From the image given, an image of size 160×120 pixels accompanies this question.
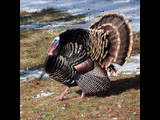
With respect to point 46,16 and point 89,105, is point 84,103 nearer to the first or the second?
point 89,105

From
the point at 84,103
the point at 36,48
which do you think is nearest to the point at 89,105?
the point at 84,103

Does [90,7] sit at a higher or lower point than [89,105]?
higher

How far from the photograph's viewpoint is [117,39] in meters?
6.91

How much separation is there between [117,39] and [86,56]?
892 millimetres

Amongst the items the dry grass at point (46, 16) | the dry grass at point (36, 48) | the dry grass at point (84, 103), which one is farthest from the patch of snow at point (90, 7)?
the dry grass at point (84, 103)

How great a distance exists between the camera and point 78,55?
22.1 ft

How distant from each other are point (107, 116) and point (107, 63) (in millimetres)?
1516

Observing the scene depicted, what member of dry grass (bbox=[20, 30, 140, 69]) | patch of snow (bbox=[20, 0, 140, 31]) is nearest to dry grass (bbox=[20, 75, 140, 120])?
dry grass (bbox=[20, 30, 140, 69])

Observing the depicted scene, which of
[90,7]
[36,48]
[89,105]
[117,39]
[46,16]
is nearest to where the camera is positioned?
[89,105]

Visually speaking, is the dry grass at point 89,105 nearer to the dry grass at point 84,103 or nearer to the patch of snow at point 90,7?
the dry grass at point 84,103

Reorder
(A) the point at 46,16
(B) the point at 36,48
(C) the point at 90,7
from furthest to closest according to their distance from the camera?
(C) the point at 90,7 < (A) the point at 46,16 < (B) the point at 36,48

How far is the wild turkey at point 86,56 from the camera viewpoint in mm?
6652

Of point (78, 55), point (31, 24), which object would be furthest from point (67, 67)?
point (31, 24)

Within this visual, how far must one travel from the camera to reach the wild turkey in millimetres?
6652
